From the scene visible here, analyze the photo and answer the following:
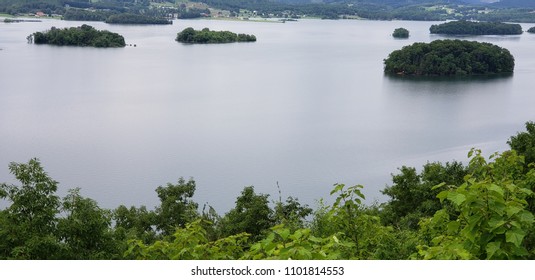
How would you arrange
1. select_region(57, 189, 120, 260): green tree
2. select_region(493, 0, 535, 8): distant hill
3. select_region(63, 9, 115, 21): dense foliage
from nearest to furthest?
select_region(57, 189, 120, 260): green tree
select_region(63, 9, 115, 21): dense foliage
select_region(493, 0, 535, 8): distant hill

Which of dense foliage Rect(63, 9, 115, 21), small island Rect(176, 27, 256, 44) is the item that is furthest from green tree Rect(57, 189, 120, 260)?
dense foliage Rect(63, 9, 115, 21)

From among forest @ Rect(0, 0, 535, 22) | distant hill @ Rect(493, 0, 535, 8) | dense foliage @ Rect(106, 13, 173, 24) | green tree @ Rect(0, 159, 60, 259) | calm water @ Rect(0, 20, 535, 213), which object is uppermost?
distant hill @ Rect(493, 0, 535, 8)

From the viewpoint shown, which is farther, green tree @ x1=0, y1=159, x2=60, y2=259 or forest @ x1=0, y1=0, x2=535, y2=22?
forest @ x1=0, y1=0, x2=535, y2=22

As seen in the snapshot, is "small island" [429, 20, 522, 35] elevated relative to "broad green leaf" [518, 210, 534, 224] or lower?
lower

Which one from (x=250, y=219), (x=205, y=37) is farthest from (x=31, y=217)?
(x=205, y=37)

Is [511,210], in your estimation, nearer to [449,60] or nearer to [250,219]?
[250,219]

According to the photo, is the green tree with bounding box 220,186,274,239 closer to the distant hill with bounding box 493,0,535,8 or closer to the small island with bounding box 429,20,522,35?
the small island with bounding box 429,20,522,35

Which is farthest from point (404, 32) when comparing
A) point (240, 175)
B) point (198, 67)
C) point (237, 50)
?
point (240, 175)
